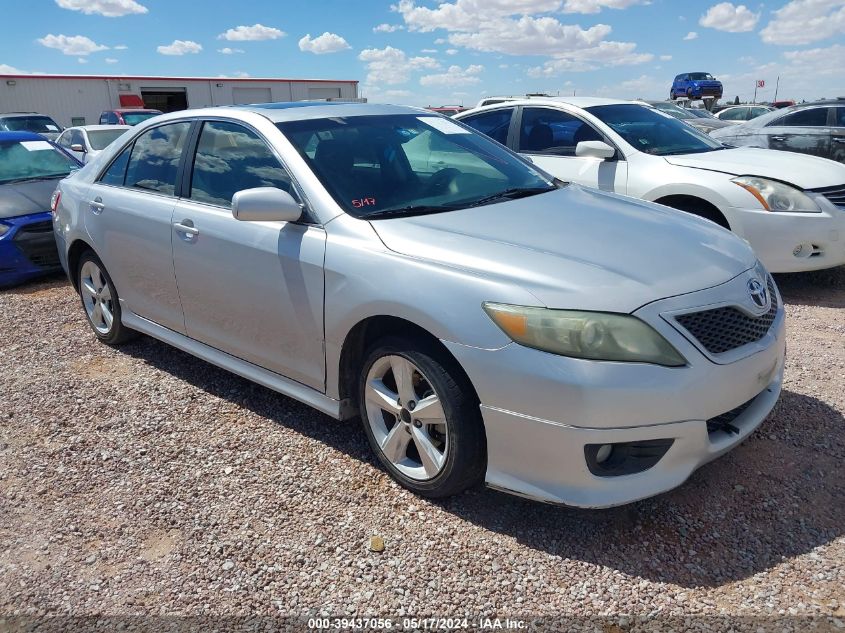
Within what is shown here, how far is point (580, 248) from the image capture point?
274 cm

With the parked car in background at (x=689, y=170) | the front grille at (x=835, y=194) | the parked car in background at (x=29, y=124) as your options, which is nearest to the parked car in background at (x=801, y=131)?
the parked car in background at (x=689, y=170)

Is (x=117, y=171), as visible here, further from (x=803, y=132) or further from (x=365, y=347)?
(x=803, y=132)

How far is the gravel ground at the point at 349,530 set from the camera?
2.39 metres

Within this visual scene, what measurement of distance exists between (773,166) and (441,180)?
12.1 ft

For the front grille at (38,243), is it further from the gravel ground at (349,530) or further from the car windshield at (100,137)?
the car windshield at (100,137)

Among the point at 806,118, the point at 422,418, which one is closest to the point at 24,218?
the point at 422,418

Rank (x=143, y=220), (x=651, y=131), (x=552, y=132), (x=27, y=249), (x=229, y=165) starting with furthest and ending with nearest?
(x=27, y=249), (x=552, y=132), (x=651, y=131), (x=143, y=220), (x=229, y=165)

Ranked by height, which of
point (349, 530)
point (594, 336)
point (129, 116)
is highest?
point (594, 336)

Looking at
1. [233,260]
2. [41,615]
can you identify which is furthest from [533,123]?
[41,615]

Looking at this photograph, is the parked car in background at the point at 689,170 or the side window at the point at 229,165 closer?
the side window at the point at 229,165

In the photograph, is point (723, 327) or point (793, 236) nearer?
point (723, 327)

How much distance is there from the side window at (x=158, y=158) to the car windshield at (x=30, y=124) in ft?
54.2

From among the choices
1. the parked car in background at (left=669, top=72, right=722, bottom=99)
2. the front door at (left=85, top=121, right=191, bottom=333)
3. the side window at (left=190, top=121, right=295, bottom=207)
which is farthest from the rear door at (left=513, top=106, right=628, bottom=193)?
the parked car in background at (left=669, top=72, right=722, bottom=99)

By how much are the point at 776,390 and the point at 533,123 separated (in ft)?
14.1
